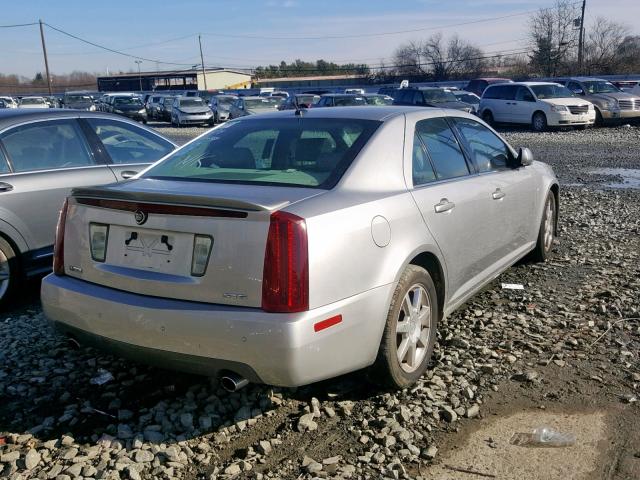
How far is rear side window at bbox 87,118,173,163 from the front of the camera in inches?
247

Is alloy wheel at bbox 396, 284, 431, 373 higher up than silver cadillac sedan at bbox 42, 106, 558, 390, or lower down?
lower down

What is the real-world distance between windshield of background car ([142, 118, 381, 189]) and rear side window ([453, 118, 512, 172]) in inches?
47.4

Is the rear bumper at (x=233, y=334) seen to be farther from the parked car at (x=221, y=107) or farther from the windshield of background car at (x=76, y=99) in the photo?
the windshield of background car at (x=76, y=99)

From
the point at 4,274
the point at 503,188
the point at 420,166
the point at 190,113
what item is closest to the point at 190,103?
the point at 190,113

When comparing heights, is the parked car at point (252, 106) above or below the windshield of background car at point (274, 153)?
below

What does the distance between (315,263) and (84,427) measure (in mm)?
1575

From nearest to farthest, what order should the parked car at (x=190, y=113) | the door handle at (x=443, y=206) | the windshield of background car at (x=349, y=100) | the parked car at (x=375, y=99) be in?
the door handle at (x=443, y=206) < the windshield of background car at (x=349, y=100) < the parked car at (x=375, y=99) < the parked car at (x=190, y=113)

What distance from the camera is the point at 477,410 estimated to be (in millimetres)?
3504

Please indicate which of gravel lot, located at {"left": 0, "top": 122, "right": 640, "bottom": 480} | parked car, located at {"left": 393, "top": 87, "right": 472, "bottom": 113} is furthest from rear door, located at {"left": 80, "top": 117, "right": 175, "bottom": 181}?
parked car, located at {"left": 393, "top": 87, "right": 472, "bottom": 113}

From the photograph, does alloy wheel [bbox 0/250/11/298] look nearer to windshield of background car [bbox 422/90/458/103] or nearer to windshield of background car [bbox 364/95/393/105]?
windshield of background car [bbox 364/95/393/105]

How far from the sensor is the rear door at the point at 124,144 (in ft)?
20.2

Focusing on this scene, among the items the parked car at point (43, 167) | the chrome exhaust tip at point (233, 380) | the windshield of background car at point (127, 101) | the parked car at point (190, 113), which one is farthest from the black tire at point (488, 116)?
the chrome exhaust tip at point (233, 380)

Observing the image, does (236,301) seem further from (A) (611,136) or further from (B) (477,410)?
(A) (611,136)

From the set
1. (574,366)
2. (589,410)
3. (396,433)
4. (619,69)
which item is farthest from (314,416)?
(619,69)
